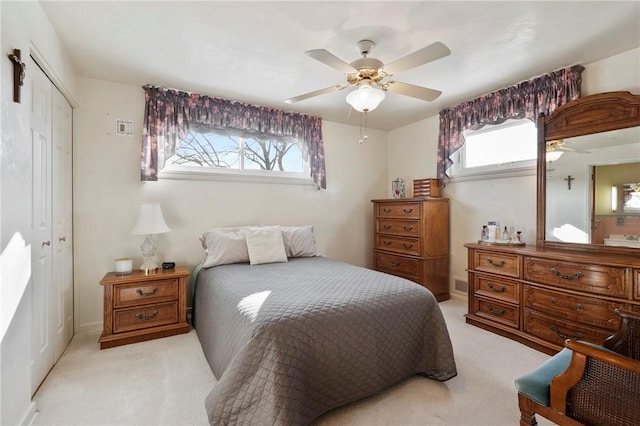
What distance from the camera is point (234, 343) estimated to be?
174cm

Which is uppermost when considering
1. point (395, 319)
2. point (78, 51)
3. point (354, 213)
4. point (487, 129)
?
point (78, 51)

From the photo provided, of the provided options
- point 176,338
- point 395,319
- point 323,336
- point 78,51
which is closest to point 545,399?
point 395,319

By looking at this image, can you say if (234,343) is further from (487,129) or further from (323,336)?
(487,129)

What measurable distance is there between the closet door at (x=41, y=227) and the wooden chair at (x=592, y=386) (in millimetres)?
2712

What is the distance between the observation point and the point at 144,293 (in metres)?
2.67

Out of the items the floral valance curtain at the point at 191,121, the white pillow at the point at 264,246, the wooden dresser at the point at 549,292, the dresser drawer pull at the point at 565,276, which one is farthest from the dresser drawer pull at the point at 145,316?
the dresser drawer pull at the point at 565,276

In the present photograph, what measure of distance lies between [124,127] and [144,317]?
189 centimetres

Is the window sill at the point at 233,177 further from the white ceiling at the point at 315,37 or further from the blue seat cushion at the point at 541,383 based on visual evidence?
the blue seat cushion at the point at 541,383

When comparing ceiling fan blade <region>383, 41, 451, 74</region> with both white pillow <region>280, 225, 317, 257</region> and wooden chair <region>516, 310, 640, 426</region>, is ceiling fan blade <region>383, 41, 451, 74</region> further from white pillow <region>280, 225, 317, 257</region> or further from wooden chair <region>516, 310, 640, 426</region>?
white pillow <region>280, 225, 317, 257</region>

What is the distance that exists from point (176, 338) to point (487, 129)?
405cm

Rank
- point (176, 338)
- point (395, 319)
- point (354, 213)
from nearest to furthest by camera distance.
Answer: point (395, 319) → point (176, 338) → point (354, 213)

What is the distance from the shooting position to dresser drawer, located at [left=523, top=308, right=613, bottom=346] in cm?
220

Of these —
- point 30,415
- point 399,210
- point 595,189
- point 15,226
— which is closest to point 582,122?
point 595,189

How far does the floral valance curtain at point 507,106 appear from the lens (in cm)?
269
